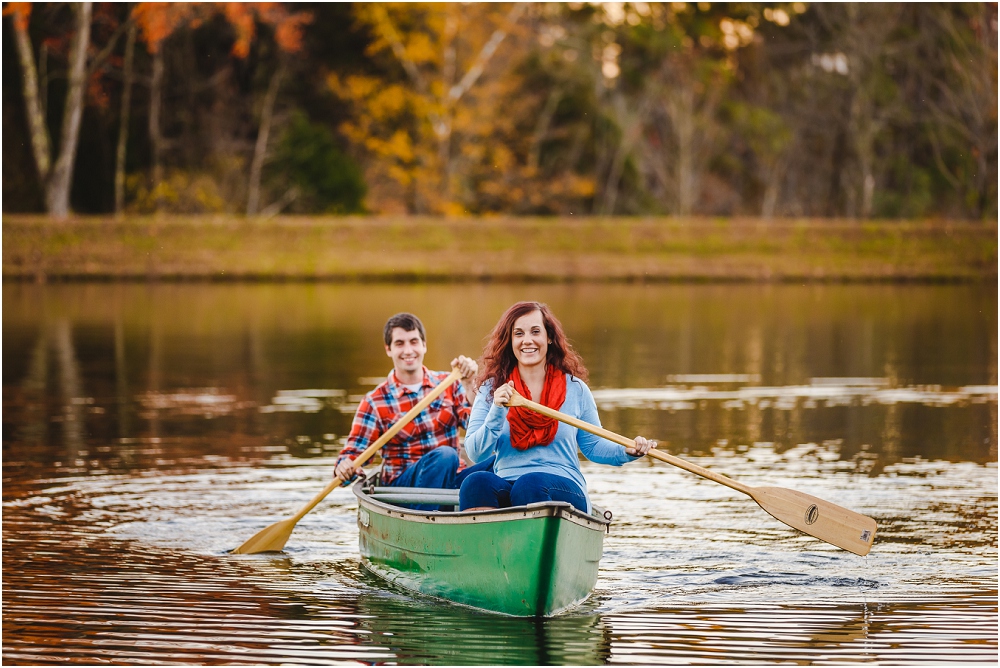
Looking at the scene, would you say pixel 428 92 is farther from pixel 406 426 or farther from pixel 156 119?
pixel 406 426

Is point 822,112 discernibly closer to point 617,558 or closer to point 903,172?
point 903,172

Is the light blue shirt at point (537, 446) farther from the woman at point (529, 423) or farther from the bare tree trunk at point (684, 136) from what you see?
the bare tree trunk at point (684, 136)

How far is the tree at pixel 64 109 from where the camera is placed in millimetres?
36438

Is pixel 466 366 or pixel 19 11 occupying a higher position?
pixel 19 11

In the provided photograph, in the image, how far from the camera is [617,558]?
8.07 m

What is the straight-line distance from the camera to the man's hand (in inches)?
312

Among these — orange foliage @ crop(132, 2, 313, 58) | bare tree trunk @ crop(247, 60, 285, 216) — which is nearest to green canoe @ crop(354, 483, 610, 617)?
orange foliage @ crop(132, 2, 313, 58)

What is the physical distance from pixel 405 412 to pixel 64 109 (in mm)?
33539

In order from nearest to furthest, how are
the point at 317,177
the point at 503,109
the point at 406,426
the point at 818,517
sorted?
the point at 818,517
the point at 406,426
the point at 317,177
the point at 503,109

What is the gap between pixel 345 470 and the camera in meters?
7.93

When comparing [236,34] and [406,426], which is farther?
[236,34]

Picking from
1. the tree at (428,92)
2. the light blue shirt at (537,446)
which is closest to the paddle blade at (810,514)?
the light blue shirt at (537,446)

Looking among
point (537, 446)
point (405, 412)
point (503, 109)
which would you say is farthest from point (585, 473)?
point (503, 109)

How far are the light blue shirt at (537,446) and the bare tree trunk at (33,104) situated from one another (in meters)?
31.7
